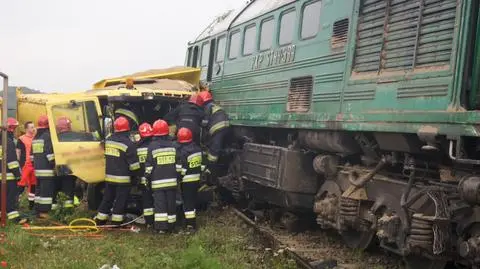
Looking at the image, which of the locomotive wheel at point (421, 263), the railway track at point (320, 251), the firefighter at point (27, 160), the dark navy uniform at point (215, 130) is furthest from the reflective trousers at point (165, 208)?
the locomotive wheel at point (421, 263)

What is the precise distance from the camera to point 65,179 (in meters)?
9.80

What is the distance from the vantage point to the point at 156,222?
28.5 feet

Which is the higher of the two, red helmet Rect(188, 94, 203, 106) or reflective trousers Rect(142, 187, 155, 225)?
red helmet Rect(188, 94, 203, 106)

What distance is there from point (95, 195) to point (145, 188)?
1.51 meters

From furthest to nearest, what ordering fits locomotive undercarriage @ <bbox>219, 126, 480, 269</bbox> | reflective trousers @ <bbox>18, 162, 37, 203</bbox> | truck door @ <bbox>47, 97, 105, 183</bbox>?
reflective trousers @ <bbox>18, 162, 37, 203</bbox> < truck door @ <bbox>47, 97, 105, 183</bbox> < locomotive undercarriage @ <bbox>219, 126, 480, 269</bbox>

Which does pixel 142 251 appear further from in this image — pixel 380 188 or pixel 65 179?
pixel 380 188

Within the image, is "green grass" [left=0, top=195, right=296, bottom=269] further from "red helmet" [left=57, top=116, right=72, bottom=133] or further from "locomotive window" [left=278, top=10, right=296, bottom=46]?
"locomotive window" [left=278, top=10, right=296, bottom=46]

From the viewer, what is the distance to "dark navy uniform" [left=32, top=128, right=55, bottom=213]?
9.55 metres

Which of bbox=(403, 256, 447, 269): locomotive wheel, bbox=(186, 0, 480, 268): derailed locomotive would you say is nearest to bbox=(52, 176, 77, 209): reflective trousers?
bbox=(186, 0, 480, 268): derailed locomotive

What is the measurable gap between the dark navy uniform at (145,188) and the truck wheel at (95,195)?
1.31 m

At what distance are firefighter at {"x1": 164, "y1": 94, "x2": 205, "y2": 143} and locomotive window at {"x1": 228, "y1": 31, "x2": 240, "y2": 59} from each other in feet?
3.47

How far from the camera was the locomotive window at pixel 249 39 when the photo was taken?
1005 centimetres

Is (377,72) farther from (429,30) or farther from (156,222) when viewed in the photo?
(156,222)

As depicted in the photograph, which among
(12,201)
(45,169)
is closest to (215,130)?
(45,169)
